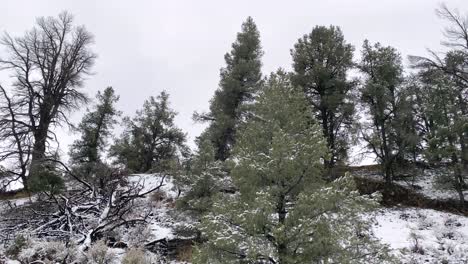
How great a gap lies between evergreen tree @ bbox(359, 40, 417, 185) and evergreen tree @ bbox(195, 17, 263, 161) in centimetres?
672

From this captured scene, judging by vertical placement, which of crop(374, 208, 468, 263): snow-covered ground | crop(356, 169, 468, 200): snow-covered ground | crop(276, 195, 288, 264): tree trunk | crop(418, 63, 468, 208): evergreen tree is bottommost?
crop(374, 208, 468, 263): snow-covered ground

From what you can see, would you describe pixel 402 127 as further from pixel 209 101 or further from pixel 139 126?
A: pixel 139 126

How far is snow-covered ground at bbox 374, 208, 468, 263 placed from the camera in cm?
1375

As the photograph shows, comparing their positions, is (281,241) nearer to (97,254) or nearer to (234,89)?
(97,254)

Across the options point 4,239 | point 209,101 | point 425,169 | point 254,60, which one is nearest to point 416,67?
point 425,169

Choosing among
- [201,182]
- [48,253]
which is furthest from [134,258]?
[201,182]

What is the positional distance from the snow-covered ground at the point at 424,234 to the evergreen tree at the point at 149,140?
1493 cm

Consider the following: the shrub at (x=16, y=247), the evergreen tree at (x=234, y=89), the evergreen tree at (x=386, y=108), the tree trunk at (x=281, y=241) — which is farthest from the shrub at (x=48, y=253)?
the evergreen tree at (x=386, y=108)

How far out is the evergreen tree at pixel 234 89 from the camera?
23703 mm

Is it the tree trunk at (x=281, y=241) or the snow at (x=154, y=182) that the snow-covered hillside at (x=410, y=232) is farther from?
the tree trunk at (x=281, y=241)

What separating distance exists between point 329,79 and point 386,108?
3595 mm

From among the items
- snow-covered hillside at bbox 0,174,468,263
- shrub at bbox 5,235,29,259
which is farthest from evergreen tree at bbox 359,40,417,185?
shrub at bbox 5,235,29,259

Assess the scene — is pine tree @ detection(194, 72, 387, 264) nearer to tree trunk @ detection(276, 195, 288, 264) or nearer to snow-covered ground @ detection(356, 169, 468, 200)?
tree trunk @ detection(276, 195, 288, 264)

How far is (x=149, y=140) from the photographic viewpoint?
2847 cm
